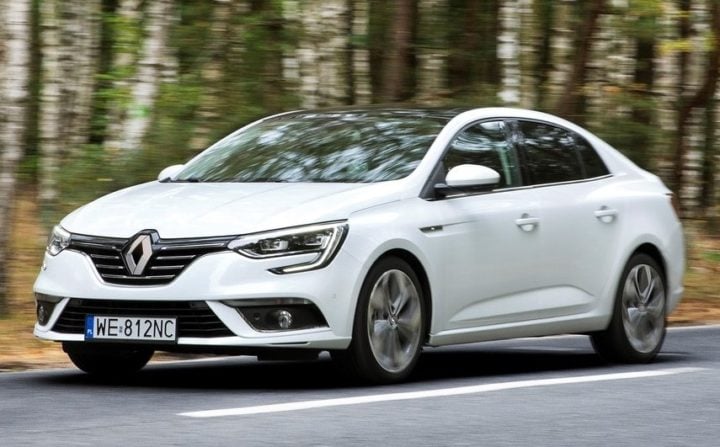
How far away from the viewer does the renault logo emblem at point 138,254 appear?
8.39 meters

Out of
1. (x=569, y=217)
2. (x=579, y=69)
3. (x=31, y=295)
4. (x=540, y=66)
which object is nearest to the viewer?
(x=569, y=217)

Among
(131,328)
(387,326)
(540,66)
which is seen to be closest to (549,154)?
(387,326)

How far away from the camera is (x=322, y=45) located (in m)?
20.7

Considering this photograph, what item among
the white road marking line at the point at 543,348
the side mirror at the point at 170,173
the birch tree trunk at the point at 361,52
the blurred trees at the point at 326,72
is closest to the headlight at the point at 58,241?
the side mirror at the point at 170,173

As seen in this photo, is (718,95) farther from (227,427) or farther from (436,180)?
(227,427)

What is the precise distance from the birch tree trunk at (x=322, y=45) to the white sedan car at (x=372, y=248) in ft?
29.4

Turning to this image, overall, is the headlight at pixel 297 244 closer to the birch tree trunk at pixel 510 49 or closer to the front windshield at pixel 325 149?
the front windshield at pixel 325 149

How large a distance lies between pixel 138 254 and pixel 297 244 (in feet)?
2.60

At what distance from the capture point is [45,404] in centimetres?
801

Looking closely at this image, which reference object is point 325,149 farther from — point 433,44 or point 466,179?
point 433,44

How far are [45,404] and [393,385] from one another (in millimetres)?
1873

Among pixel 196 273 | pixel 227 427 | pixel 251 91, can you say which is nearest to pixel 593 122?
pixel 251 91

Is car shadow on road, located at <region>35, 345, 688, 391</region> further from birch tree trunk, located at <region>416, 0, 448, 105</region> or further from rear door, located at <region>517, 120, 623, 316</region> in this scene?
birch tree trunk, located at <region>416, 0, 448, 105</region>

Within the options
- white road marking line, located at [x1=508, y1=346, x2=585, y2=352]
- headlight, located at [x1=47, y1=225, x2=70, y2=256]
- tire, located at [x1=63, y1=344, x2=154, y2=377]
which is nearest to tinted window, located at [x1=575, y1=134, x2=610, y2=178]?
white road marking line, located at [x1=508, y1=346, x2=585, y2=352]
